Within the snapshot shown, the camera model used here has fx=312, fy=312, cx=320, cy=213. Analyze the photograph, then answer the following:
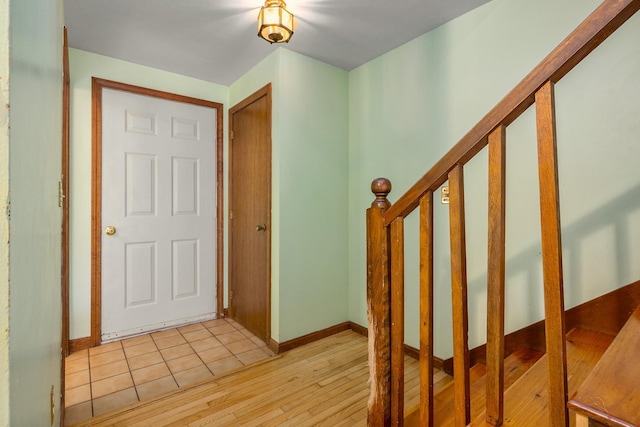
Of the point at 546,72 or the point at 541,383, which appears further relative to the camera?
the point at 541,383

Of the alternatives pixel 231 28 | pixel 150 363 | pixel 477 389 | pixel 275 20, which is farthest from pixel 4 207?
pixel 150 363

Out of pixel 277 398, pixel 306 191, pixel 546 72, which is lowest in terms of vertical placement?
pixel 277 398

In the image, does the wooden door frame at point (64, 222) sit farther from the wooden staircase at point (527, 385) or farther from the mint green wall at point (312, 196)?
the wooden staircase at point (527, 385)

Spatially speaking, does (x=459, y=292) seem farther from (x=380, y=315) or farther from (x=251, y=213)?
(x=251, y=213)

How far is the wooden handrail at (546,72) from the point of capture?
0.64 m

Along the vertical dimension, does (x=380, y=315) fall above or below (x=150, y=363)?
above

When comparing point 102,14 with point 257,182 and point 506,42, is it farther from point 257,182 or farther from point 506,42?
point 506,42

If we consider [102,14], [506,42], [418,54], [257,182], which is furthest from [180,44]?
[506,42]

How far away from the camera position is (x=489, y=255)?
32.2 inches

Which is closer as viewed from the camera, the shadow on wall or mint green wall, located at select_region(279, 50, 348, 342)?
the shadow on wall

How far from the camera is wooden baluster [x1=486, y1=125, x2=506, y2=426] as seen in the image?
Result: 31.3 inches

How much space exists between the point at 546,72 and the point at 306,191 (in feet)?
6.29

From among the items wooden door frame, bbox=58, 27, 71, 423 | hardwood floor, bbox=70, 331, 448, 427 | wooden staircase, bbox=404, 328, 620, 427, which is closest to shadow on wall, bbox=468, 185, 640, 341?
wooden staircase, bbox=404, 328, 620, 427

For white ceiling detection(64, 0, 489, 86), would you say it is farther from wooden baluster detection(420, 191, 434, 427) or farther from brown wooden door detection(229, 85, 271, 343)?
wooden baluster detection(420, 191, 434, 427)
